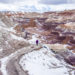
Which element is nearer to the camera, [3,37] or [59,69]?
[59,69]

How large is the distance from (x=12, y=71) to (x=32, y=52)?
990 cm

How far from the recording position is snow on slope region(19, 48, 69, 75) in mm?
21800

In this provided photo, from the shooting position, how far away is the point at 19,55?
1080 inches

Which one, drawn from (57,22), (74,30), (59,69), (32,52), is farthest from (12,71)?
(57,22)

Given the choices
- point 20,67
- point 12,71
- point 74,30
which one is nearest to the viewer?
point 12,71

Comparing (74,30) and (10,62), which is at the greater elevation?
(10,62)

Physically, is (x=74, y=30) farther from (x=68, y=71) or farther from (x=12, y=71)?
(x=12, y=71)

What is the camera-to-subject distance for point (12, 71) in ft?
67.4

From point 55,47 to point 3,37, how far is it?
1077cm

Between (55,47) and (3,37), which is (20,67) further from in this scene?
(55,47)

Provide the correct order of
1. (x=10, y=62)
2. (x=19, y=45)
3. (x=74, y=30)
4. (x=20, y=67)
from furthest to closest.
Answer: (x=74, y=30) < (x=19, y=45) < (x=10, y=62) < (x=20, y=67)

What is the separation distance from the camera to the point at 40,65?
2400 cm

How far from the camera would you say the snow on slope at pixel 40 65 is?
71.5 feet

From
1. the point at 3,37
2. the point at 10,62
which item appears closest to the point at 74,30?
the point at 3,37
